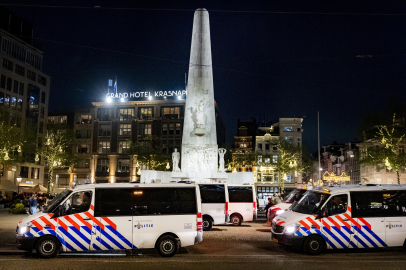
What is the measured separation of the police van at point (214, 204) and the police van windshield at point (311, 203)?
7.36 m

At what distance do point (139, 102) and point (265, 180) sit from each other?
2771 cm

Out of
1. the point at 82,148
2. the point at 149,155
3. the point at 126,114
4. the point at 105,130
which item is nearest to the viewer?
the point at 149,155

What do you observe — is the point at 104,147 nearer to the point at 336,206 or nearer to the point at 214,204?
the point at 214,204

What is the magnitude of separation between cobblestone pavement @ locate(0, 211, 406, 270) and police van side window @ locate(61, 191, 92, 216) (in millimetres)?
1409

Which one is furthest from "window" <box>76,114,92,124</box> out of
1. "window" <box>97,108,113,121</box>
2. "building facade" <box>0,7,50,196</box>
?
"building facade" <box>0,7,50,196</box>

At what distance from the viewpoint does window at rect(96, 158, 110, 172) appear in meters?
75.0

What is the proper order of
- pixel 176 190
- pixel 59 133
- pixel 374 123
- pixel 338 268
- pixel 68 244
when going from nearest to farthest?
pixel 338 268
pixel 68 244
pixel 176 190
pixel 374 123
pixel 59 133

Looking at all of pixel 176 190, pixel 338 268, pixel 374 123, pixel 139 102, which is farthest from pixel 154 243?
pixel 139 102

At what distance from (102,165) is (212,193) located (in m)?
56.2

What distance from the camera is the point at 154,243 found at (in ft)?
42.0

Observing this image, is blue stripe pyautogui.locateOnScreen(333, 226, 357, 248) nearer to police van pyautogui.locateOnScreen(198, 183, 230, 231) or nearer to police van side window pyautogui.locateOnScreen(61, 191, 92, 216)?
police van side window pyautogui.locateOnScreen(61, 191, 92, 216)

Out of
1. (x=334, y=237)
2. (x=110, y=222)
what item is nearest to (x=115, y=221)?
(x=110, y=222)

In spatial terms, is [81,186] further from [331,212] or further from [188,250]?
[331,212]

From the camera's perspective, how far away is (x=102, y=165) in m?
75.3
